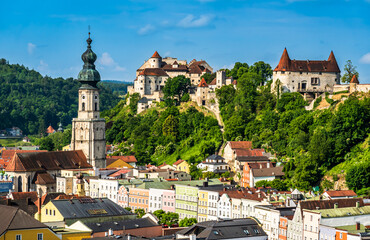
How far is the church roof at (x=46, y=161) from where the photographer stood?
103875 mm

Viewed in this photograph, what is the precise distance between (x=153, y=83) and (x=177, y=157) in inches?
1061

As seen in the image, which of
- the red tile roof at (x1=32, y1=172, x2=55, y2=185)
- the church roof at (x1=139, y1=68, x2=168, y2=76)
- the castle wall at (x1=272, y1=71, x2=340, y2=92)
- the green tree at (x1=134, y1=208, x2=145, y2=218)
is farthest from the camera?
the church roof at (x1=139, y1=68, x2=168, y2=76)

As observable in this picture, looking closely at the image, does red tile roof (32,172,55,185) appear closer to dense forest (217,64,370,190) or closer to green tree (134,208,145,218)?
green tree (134,208,145,218)

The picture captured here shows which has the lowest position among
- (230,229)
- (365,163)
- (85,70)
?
(230,229)

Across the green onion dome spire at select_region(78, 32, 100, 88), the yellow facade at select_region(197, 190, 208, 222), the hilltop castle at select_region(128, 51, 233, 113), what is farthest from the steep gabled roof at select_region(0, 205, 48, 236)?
the hilltop castle at select_region(128, 51, 233, 113)

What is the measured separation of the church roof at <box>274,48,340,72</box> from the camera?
116 m

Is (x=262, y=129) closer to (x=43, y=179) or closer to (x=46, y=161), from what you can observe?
(x=46, y=161)

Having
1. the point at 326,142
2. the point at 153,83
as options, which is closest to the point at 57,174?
the point at 326,142

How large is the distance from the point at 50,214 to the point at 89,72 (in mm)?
44458

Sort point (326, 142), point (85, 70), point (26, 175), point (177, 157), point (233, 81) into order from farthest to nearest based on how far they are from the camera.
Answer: point (233, 81) < point (177, 157) < point (85, 70) < point (26, 175) < point (326, 142)

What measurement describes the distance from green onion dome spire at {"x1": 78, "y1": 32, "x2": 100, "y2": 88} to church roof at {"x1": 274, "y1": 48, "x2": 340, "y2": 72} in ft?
83.3

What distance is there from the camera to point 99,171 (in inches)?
4186

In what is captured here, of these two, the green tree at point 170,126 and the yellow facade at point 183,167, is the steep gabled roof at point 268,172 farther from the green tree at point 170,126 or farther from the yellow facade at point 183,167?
the green tree at point 170,126

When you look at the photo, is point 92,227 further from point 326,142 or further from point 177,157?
point 177,157
